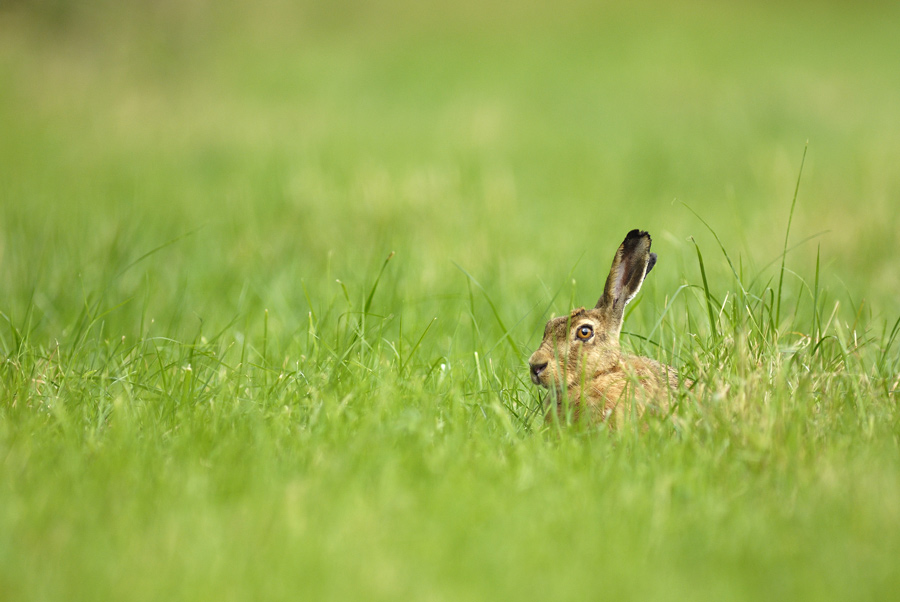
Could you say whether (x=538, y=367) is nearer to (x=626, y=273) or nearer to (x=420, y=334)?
(x=626, y=273)

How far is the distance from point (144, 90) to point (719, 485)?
1300cm

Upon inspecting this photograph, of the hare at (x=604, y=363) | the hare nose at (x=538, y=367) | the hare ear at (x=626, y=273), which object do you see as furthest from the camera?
the hare ear at (x=626, y=273)

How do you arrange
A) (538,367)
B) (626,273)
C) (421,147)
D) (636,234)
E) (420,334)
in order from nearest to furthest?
(538,367)
(636,234)
(626,273)
(420,334)
(421,147)

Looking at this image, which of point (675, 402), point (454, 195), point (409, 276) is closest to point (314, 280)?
point (409, 276)

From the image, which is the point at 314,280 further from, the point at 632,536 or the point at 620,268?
the point at 632,536

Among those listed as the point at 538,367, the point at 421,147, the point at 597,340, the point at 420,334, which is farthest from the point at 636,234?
the point at 421,147

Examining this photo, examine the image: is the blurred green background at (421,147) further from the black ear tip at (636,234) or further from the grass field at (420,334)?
the black ear tip at (636,234)

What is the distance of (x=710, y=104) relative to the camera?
1388 centimetres

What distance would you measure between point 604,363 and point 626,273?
0.43m

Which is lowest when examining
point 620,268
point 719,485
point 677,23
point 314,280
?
point 314,280

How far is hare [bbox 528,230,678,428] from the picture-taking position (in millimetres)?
3516

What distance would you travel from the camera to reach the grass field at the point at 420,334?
2471 millimetres

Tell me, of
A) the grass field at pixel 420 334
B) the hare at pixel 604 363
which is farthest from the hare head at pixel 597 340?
the grass field at pixel 420 334

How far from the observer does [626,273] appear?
385 centimetres
